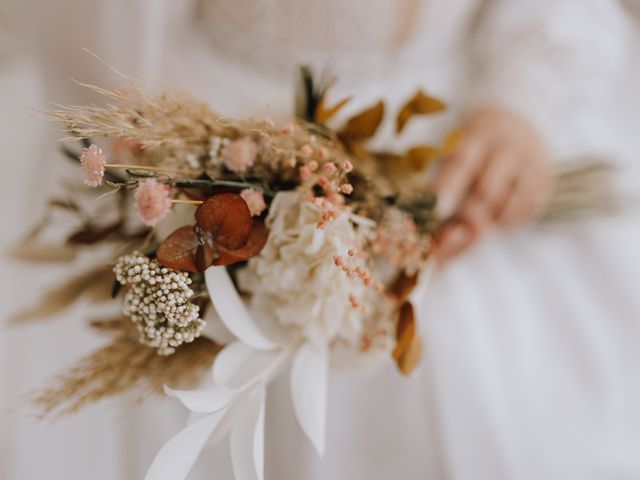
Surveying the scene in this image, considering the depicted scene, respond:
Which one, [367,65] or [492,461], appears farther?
[367,65]

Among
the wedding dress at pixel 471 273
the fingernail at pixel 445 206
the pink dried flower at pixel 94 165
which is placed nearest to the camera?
the pink dried flower at pixel 94 165

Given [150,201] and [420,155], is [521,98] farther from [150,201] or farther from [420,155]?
[150,201]

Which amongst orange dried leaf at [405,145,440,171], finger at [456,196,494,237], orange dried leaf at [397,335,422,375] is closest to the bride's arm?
finger at [456,196,494,237]

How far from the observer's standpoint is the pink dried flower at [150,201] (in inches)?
13.1

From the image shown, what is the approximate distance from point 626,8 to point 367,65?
2.42ft

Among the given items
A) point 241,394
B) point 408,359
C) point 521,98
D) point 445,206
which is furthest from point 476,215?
point 241,394

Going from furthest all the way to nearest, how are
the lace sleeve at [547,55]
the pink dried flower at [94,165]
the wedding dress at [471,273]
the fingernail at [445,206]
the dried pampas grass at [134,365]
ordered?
the lace sleeve at [547,55], the fingernail at [445,206], the wedding dress at [471,273], the dried pampas grass at [134,365], the pink dried flower at [94,165]

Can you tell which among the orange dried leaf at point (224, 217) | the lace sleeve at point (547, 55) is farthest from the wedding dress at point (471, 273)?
the orange dried leaf at point (224, 217)

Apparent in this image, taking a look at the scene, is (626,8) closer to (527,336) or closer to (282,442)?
(527,336)

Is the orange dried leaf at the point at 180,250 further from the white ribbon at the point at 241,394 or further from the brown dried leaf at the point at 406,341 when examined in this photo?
the brown dried leaf at the point at 406,341

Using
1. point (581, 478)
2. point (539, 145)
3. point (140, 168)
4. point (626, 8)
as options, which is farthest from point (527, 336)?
point (626, 8)

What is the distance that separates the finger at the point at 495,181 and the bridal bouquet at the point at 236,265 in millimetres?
307

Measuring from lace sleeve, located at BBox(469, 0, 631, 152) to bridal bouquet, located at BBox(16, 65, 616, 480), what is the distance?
450 millimetres

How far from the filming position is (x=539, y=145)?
0.83 m
